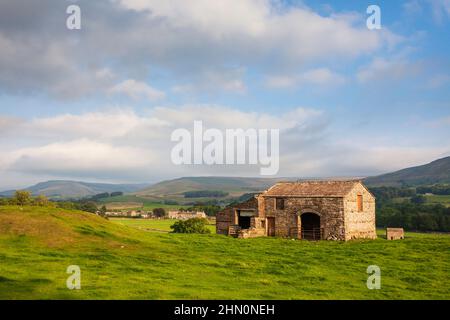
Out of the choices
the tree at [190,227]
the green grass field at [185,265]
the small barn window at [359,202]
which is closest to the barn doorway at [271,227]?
the small barn window at [359,202]

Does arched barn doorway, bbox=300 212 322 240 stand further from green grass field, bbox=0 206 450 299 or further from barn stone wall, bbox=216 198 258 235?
green grass field, bbox=0 206 450 299

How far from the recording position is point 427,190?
194 meters

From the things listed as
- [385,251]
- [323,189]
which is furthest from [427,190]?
[385,251]

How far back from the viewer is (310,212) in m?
44.9

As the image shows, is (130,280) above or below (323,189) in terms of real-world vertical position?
below

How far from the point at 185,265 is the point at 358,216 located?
2728cm

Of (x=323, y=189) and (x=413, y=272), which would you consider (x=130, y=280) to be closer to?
(x=413, y=272)

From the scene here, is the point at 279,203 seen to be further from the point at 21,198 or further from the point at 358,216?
the point at 21,198

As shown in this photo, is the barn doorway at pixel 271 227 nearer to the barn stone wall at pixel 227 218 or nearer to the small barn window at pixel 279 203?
the small barn window at pixel 279 203

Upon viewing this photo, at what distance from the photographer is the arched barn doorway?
4523cm

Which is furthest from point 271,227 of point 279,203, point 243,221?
point 243,221

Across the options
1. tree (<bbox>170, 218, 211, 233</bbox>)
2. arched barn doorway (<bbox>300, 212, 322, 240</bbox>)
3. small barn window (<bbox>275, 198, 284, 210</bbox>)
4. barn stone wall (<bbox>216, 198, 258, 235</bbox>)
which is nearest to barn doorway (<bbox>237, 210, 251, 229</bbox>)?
barn stone wall (<bbox>216, 198, 258, 235</bbox>)
